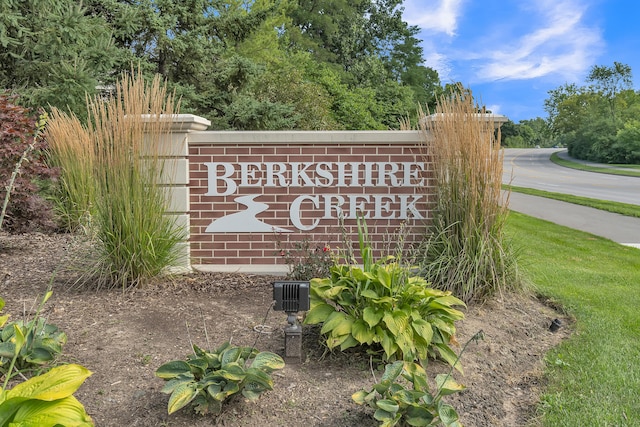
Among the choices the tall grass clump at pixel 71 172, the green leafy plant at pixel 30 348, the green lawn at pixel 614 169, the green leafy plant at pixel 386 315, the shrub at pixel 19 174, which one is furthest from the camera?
the green lawn at pixel 614 169

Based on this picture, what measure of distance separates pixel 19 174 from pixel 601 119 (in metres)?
51.4

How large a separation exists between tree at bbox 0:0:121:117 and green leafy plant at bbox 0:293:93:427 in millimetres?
8826

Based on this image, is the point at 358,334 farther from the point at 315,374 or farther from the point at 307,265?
the point at 307,265

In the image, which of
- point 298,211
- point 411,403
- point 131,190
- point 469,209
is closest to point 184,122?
point 131,190

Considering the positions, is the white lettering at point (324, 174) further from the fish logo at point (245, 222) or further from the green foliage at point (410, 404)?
the green foliage at point (410, 404)

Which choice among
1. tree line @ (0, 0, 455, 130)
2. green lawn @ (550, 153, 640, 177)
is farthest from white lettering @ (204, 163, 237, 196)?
green lawn @ (550, 153, 640, 177)

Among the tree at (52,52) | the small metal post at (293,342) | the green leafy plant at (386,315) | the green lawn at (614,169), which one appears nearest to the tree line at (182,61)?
the tree at (52,52)

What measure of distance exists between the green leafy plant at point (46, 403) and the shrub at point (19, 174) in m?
3.99

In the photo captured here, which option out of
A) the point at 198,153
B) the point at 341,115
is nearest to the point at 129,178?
the point at 198,153

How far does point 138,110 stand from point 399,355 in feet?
9.39

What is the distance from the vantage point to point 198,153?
4941mm

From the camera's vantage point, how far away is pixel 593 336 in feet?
12.3

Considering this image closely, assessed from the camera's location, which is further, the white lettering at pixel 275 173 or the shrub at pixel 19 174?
the shrub at pixel 19 174

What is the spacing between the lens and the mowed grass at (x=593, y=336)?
2.67 meters
